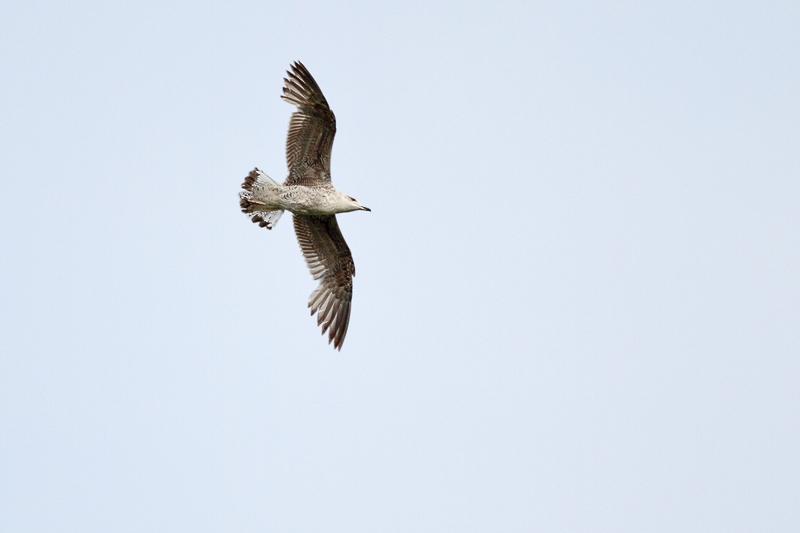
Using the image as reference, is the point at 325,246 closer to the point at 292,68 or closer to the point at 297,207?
the point at 297,207

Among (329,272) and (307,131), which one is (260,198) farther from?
(329,272)

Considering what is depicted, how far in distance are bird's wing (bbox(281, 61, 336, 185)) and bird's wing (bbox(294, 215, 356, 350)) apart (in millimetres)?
1454

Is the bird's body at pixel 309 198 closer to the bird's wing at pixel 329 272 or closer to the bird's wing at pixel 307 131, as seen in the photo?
the bird's wing at pixel 307 131

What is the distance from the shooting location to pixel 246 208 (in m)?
21.5

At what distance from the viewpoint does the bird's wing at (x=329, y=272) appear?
22.6m

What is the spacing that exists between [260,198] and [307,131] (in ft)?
4.95

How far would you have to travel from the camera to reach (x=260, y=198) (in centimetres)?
2134

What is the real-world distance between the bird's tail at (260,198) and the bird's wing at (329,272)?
1.04 m

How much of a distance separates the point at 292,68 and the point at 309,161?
64.8 inches

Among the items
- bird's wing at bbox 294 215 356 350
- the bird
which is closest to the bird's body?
the bird

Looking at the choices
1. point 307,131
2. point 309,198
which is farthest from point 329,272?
point 307,131

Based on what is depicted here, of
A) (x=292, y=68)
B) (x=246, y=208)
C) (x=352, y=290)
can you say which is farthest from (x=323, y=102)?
(x=352, y=290)

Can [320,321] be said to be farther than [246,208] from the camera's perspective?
Yes

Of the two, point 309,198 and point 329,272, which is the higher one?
point 309,198
